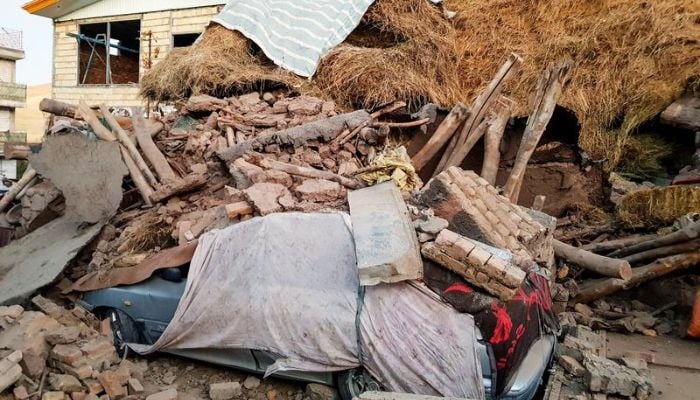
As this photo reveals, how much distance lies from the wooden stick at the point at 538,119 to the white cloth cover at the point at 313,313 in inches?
154

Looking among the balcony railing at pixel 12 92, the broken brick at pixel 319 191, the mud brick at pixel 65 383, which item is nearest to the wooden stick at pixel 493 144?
the broken brick at pixel 319 191

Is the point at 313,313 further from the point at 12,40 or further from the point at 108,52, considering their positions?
the point at 12,40

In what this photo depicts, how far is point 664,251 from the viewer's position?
5621mm

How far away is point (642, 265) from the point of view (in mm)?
5863

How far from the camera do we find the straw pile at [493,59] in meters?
8.37

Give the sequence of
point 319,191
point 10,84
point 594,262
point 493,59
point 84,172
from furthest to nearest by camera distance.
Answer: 1. point 10,84
2. point 493,59
3. point 84,172
4. point 594,262
5. point 319,191

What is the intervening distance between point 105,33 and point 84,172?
16.2m

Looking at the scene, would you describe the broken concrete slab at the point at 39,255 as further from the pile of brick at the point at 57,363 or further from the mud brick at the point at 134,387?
the mud brick at the point at 134,387

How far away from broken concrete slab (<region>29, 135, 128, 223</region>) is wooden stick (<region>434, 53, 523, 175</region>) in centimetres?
450

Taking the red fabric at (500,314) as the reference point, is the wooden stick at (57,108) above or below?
below

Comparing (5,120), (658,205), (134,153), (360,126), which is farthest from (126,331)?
(5,120)

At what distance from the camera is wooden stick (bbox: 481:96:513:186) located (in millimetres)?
7497

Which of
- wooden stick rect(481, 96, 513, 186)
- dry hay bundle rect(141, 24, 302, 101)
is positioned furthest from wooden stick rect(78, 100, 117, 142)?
wooden stick rect(481, 96, 513, 186)

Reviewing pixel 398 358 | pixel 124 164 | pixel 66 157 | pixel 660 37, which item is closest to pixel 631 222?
pixel 660 37
